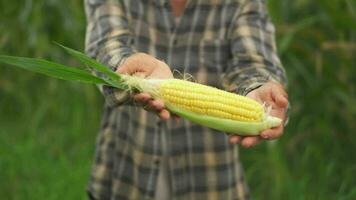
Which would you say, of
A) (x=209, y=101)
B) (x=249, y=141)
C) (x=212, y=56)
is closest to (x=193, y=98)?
(x=209, y=101)

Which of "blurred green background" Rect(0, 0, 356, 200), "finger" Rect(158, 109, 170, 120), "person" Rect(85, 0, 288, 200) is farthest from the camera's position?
"blurred green background" Rect(0, 0, 356, 200)

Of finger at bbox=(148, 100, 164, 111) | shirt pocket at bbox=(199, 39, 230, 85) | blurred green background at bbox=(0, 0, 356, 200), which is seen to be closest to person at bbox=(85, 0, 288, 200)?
shirt pocket at bbox=(199, 39, 230, 85)

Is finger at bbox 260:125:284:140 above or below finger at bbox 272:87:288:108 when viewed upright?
below

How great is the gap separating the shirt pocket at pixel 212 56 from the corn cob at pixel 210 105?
1.10 feet

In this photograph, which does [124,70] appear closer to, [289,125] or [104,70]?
[104,70]

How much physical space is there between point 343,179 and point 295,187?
1.03 ft

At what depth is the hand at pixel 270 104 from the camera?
1.31 m

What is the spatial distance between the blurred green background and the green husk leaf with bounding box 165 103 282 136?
30.9 inches

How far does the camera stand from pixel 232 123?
1.31m

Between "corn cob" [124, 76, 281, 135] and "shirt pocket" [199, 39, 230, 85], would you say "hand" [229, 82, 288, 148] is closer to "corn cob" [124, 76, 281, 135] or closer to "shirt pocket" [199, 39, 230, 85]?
"corn cob" [124, 76, 281, 135]

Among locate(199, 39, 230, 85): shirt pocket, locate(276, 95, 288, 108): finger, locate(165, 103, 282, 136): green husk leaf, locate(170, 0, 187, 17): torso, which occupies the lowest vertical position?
locate(165, 103, 282, 136): green husk leaf

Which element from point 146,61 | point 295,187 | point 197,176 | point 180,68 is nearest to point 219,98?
point 146,61

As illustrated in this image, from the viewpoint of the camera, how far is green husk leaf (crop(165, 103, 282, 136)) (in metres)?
1.31

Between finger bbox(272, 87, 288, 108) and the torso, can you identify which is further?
the torso
